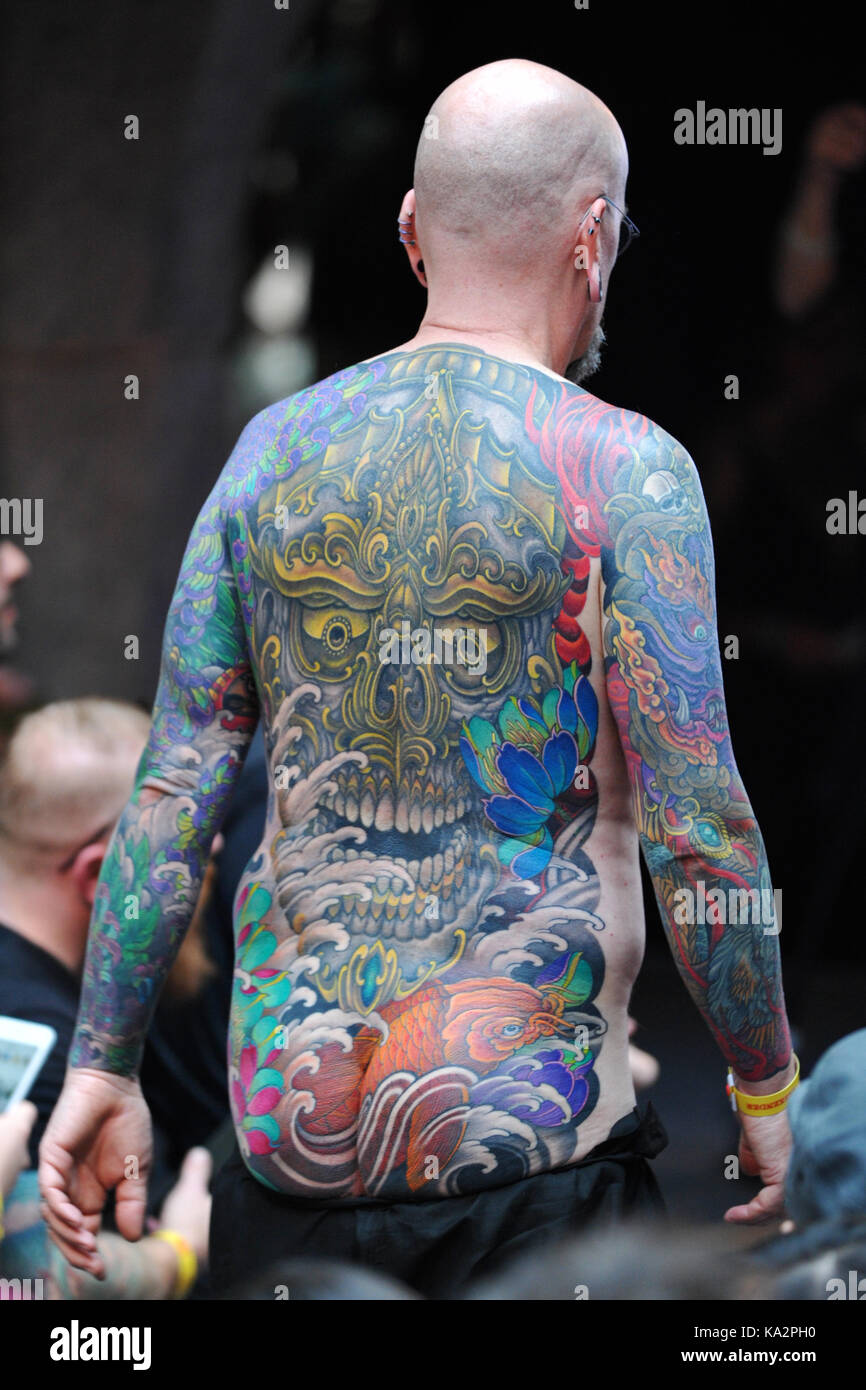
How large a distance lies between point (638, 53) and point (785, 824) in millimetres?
2445

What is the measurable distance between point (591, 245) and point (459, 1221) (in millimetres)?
1296

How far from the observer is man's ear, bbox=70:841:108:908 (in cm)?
325

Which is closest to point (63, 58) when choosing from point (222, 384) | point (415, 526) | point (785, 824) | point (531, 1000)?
point (222, 384)

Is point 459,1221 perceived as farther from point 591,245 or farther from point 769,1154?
point 591,245

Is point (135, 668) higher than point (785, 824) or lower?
higher

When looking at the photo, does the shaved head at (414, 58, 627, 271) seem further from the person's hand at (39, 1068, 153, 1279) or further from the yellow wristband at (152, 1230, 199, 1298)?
the yellow wristband at (152, 1230, 199, 1298)

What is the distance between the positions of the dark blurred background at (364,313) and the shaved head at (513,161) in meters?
2.23

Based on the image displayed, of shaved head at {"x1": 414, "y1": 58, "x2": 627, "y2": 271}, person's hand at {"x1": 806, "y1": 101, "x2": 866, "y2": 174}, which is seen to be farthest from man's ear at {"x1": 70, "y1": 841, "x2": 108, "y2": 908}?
person's hand at {"x1": 806, "y1": 101, "x2": 866, "y2": 174}

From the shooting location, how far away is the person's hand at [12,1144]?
281 cm

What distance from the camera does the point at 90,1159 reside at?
89.4 inches

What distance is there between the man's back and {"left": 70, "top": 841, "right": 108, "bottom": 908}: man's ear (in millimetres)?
1232

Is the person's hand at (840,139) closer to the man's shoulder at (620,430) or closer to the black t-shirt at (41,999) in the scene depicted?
the man's shoulder at (620,430)

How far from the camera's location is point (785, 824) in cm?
521
